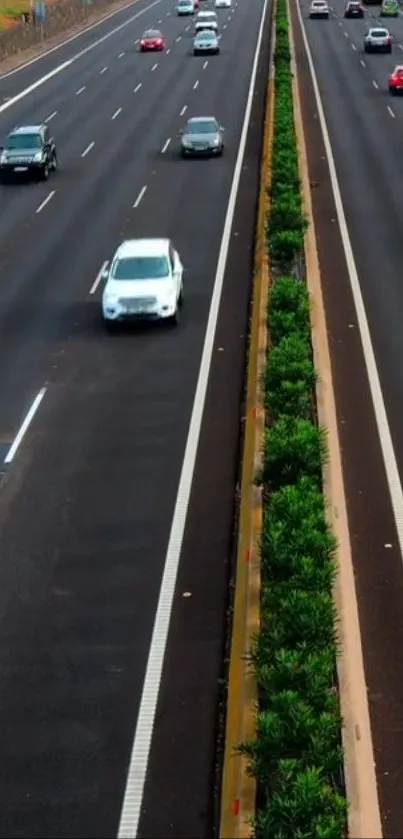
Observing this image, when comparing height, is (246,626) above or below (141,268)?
below

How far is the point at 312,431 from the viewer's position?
14594mm

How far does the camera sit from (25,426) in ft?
58.5

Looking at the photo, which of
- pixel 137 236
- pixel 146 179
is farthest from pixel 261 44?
pixel 137 236

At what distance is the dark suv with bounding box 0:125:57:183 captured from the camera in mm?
37312

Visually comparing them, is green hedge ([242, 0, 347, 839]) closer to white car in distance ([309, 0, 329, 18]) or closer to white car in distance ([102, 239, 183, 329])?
white car in distance ([102, 239, 183, 329])

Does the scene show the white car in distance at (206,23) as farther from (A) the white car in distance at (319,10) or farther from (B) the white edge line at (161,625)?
(B) the white edge line at (161,625)

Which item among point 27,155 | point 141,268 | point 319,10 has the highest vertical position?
point 319,10

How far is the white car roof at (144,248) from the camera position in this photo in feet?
77.3

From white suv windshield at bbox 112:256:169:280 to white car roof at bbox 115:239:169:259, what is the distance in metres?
0.13

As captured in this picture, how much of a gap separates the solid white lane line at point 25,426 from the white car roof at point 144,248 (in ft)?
16.5

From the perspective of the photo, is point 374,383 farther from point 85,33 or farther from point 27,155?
point 85,33

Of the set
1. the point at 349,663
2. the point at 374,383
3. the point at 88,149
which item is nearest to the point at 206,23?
the point at 88,149

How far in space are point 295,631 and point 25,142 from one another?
2975 cm

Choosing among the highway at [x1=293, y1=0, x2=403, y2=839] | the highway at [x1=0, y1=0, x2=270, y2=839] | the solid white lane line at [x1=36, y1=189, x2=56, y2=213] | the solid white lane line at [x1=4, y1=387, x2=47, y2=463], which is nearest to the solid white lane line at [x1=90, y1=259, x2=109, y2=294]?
the highway at [x1=0, y1=0, x2=270, y2=839]
